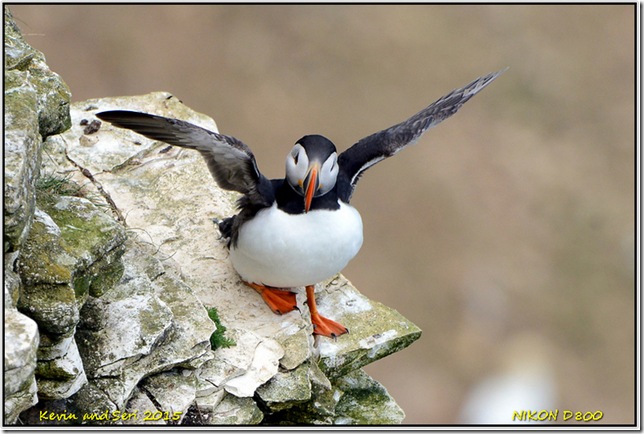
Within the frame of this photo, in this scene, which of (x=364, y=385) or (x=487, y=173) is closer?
(x=364, y=385)

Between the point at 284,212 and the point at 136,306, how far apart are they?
1364 mm

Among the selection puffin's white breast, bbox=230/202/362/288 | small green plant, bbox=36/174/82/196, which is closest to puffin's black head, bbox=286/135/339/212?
puffin's white breast, bbox=230/202/362/288

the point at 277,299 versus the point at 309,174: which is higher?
the point at 309,174

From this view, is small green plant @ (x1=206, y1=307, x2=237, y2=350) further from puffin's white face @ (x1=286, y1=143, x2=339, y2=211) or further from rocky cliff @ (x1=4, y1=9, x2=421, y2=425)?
puffin's white face @ (x1=286, y1=143, x2=339, y2=211)

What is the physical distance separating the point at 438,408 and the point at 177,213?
482 inches

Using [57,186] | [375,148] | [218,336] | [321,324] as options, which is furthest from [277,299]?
[57,186]

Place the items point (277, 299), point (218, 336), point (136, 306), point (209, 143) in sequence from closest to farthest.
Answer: point (136, 306) → point (209, 143) → point (218, 336) → point (277, 299)

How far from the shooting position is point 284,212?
670 centimetres

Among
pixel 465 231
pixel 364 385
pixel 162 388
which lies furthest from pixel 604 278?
pixel 162 388

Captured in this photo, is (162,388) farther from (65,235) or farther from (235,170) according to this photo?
(235,170)

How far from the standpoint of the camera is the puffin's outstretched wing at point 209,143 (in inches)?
238

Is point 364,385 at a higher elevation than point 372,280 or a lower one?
lower

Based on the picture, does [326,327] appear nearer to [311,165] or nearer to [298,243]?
[298,243]

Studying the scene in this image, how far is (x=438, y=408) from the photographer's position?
62.0ft
